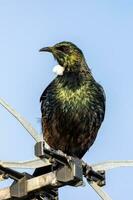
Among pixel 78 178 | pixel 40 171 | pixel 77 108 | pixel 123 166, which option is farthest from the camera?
pixel 77 108

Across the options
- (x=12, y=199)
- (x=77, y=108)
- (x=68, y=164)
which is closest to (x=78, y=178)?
(x=68, y=164)

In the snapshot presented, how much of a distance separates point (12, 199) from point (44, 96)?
3562 millimetres

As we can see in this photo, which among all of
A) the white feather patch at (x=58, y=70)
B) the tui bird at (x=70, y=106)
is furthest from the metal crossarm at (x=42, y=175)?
the white feather patch at (x=58, y=70)

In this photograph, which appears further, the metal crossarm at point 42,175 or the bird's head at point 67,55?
the bird's head at point 67,55

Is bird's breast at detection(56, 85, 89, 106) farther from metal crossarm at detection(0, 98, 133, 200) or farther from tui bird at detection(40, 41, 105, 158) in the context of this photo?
metal crossarm at detection(0, 98, 133, 200)

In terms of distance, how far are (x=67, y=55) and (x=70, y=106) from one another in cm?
93

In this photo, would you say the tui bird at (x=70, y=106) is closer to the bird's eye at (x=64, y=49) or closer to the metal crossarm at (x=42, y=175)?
the bird's eye at (x=64, y=49)

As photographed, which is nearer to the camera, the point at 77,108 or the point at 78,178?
the point at 78,178

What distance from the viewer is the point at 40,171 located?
22.6 ft

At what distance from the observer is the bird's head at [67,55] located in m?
9.25

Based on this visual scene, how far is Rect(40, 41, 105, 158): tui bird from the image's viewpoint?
8820 millimetres

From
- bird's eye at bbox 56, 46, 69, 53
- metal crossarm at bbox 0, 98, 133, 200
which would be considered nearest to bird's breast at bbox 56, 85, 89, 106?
bird's eye at bbox 56, 46, 69, 53

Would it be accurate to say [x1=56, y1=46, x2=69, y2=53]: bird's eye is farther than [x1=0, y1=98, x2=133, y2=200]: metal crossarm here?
Yes

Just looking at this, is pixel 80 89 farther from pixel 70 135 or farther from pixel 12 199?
pixel 12 199
